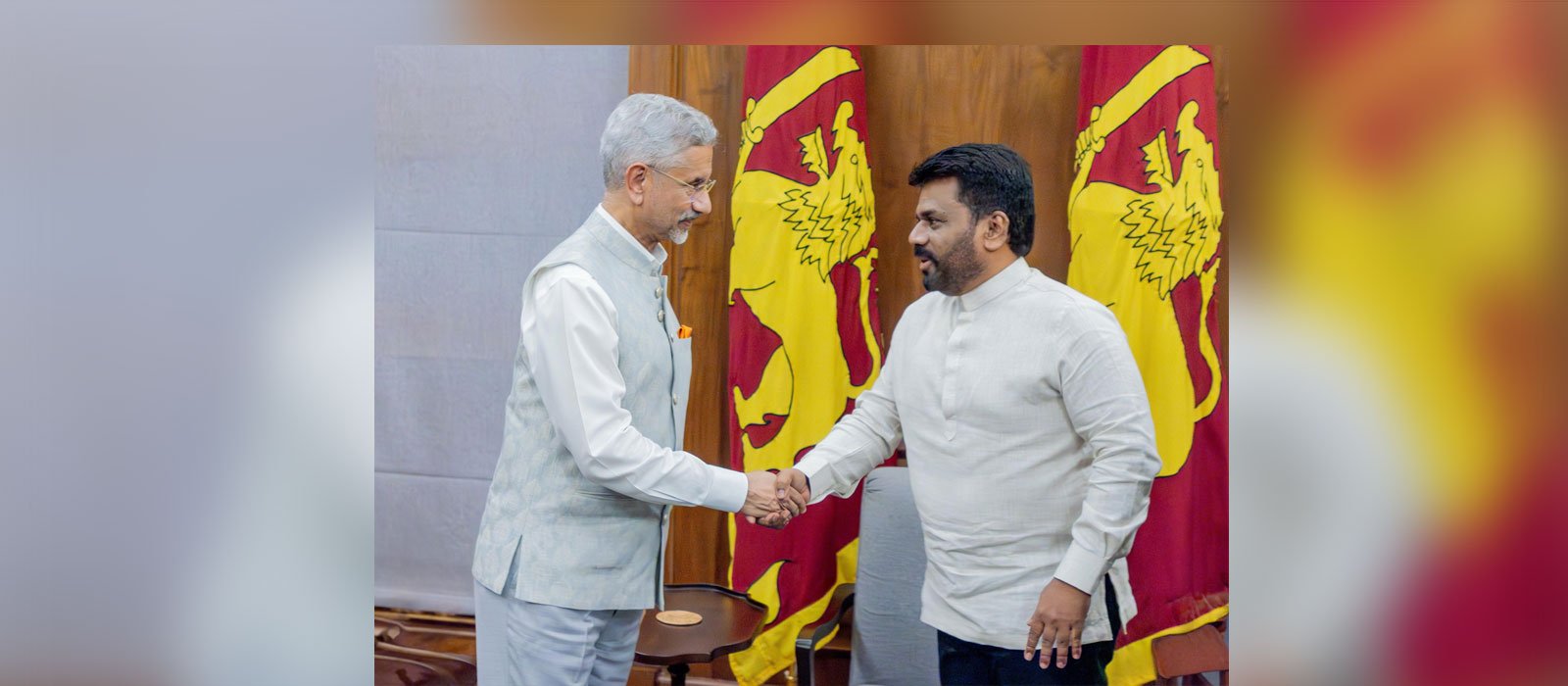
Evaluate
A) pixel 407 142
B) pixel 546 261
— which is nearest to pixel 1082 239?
pixel 546 261

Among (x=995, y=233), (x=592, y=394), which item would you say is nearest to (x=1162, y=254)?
(x=995, y=233)

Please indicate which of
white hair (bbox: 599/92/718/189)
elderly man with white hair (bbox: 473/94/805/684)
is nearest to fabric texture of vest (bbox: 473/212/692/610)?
elderly man with white hair (bbox: 473/94/805/684)

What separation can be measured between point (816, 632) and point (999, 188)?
81cm

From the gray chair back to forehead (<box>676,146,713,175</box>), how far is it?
0.59 metres

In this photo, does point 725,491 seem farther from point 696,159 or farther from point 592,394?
point 696,159

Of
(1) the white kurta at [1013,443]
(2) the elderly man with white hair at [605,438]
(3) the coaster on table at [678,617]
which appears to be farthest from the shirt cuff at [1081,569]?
(3) the coaster on table at [678,617]

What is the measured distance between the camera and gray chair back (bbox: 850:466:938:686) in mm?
2064

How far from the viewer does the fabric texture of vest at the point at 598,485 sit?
198 centimetres

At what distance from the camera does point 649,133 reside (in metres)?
2.01

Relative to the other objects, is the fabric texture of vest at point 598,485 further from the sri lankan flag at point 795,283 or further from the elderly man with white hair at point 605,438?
the sri lankan flag at point 795,283

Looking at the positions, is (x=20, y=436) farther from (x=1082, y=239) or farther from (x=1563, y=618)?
(x=1563, y=618)

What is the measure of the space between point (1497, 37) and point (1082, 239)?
745 millimetres

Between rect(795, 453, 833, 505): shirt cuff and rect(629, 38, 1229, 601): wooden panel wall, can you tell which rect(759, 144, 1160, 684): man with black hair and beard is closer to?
rect(629, 38, 1229, 601): wooden panel wall

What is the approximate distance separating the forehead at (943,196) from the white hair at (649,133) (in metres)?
0.37
